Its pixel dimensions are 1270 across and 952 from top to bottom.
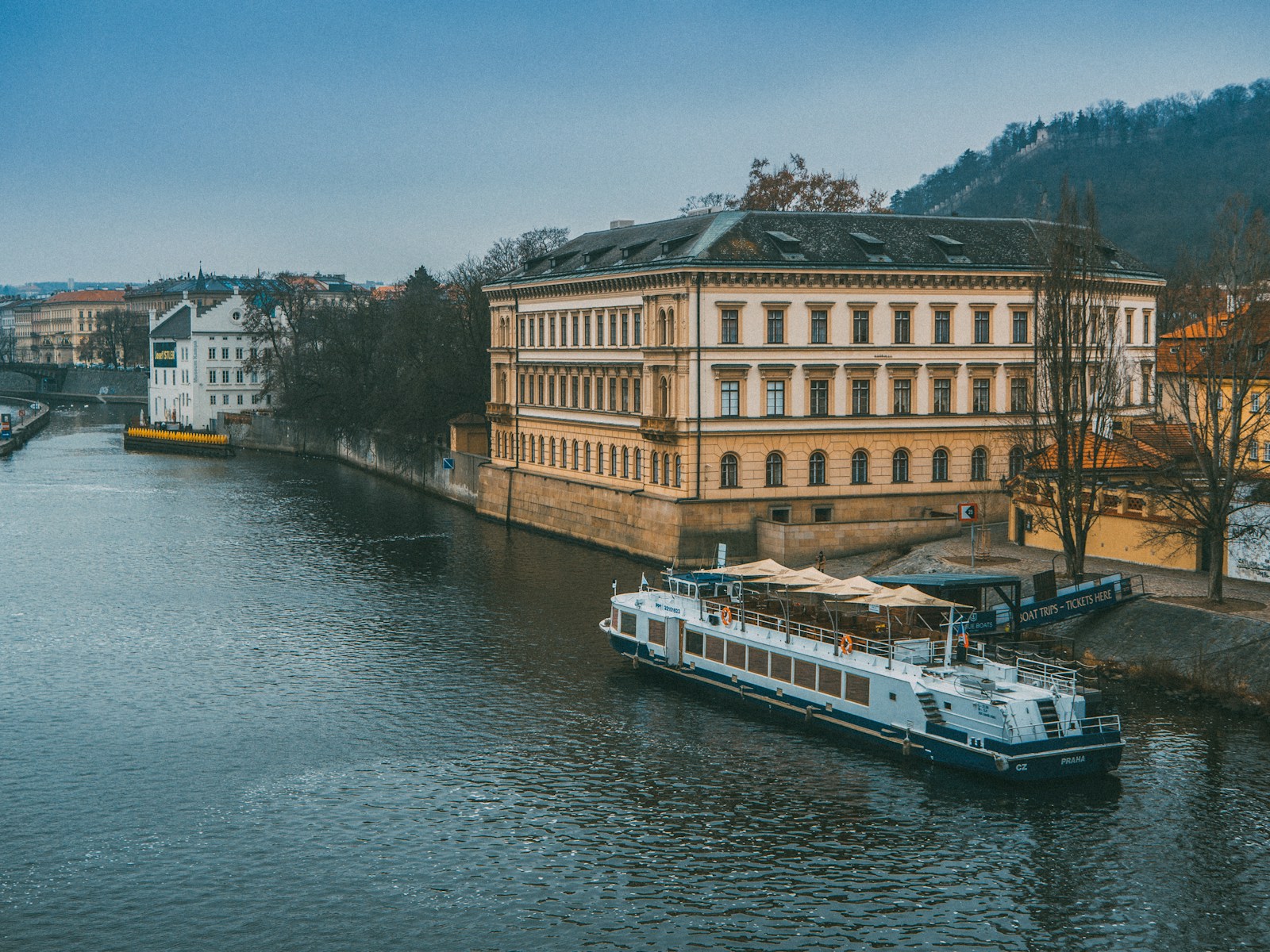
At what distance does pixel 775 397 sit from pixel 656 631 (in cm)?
2310

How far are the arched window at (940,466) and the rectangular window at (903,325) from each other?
595 centimetres

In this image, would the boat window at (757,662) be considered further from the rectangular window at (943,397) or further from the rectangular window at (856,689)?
the rectangular window at (943,397)

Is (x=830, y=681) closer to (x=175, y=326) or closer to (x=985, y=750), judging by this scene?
(x=985, y=750)

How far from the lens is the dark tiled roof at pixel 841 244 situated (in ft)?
235

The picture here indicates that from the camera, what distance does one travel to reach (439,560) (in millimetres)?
75938

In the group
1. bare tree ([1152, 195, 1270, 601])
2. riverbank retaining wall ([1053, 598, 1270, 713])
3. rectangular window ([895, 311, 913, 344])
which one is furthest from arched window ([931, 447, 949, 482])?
riverbank retaining wall ([1053, 598, 1270, 713])

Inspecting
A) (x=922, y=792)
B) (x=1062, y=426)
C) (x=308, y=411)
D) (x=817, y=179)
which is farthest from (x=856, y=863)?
(x=308, y=411)

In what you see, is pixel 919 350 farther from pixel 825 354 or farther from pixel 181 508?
pixel 181 508

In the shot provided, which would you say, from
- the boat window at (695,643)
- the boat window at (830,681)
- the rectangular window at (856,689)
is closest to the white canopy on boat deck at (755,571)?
the boat window at (695,643)

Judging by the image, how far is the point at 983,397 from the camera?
75.6 m

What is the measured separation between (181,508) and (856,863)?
75.5 meters

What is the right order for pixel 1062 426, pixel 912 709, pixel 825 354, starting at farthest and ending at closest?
pixel 825 354 → pixel 1062 426 → pixel 912 709

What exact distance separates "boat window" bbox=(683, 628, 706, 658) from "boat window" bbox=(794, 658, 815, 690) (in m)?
4.98

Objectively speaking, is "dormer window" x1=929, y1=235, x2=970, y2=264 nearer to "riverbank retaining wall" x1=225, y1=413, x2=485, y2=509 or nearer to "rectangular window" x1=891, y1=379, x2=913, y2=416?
"rectangular window" x1=891, y1=379, x2=913, y2=416
